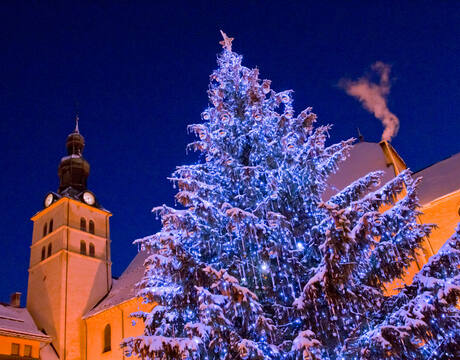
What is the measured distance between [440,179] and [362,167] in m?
3.38

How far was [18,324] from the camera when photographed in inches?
1066

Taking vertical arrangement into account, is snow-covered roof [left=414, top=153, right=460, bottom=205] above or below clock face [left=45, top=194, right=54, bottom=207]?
below

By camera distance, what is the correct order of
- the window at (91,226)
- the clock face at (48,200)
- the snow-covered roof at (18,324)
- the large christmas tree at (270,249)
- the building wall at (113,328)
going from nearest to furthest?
1. the large christmas tree at (270,249)
2. the building wall at (113,328)
3. the snow-covered roof at (18,324)
4. the window at (91,226)
5. the clock face at (48,200)

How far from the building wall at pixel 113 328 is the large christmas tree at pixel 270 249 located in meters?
15.3

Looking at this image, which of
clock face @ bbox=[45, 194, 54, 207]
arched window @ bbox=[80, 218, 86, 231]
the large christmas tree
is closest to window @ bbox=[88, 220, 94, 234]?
arched window @ bbox=[80, 218, 86, 231]

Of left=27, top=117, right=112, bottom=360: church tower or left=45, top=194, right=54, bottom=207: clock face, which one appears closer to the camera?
left=27, top=117, right=112, bottom=360: church tower

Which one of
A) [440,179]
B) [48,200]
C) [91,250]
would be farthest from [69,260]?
[440,179]

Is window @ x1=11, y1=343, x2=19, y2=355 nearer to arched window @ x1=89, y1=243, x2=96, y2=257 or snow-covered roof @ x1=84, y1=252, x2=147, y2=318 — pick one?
snow-covered roof @ x1=84, y1=252, x2=147, y2=318

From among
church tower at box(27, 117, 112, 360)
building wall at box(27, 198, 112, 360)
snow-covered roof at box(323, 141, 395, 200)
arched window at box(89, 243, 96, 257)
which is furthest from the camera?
arched window at box(89, 243, 96, 257)

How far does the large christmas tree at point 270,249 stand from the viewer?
755 centimetres

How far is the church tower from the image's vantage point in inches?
1104

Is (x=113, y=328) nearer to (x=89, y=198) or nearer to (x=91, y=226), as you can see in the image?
(x=91, y=226)

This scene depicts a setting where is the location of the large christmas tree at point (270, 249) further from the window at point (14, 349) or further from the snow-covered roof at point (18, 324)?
the snow-covered roof at point (18, 324)

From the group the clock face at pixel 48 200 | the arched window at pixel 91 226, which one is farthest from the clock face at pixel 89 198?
the clock face at pixel 48 200
